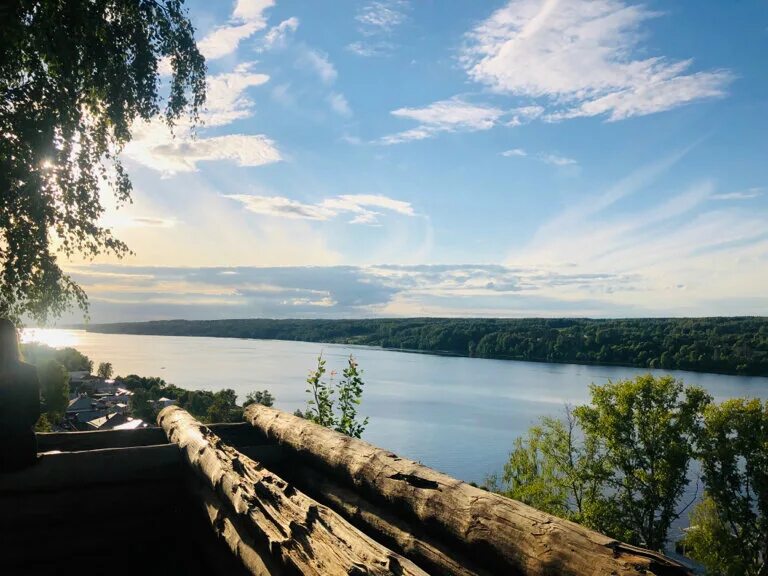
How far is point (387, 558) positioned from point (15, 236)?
7.78m

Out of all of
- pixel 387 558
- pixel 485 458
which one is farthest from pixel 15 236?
pixel 485 458

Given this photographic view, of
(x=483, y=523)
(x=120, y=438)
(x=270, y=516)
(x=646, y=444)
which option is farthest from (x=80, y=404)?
(x=483, y=523)

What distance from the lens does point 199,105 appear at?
381 inches

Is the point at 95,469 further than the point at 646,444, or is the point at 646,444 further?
the point at 646,444

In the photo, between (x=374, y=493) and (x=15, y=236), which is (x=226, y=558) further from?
(x=15, y=236)

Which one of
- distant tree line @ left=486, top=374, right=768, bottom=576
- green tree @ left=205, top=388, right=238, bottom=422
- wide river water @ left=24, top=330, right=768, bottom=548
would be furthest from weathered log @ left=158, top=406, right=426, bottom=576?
green tree @ left=205, top=388, right=238, bottom=422

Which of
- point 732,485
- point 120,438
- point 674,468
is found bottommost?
point 732,485

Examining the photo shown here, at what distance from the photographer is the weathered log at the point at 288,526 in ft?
8.35

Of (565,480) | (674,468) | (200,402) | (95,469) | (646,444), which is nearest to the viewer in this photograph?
(95,469)

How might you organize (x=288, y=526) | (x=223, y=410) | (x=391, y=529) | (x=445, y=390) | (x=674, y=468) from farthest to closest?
(x=445, y=390)
(x=223, y=410)
(x=674, y=468)
(x=391, y=529)
(x=288, y=526)

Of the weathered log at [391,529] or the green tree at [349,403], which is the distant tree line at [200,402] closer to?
the green tree at [349,403]

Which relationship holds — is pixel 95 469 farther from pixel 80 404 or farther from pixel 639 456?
pixel 80 404

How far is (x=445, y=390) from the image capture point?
88.9 m

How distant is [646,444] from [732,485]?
402 cm
